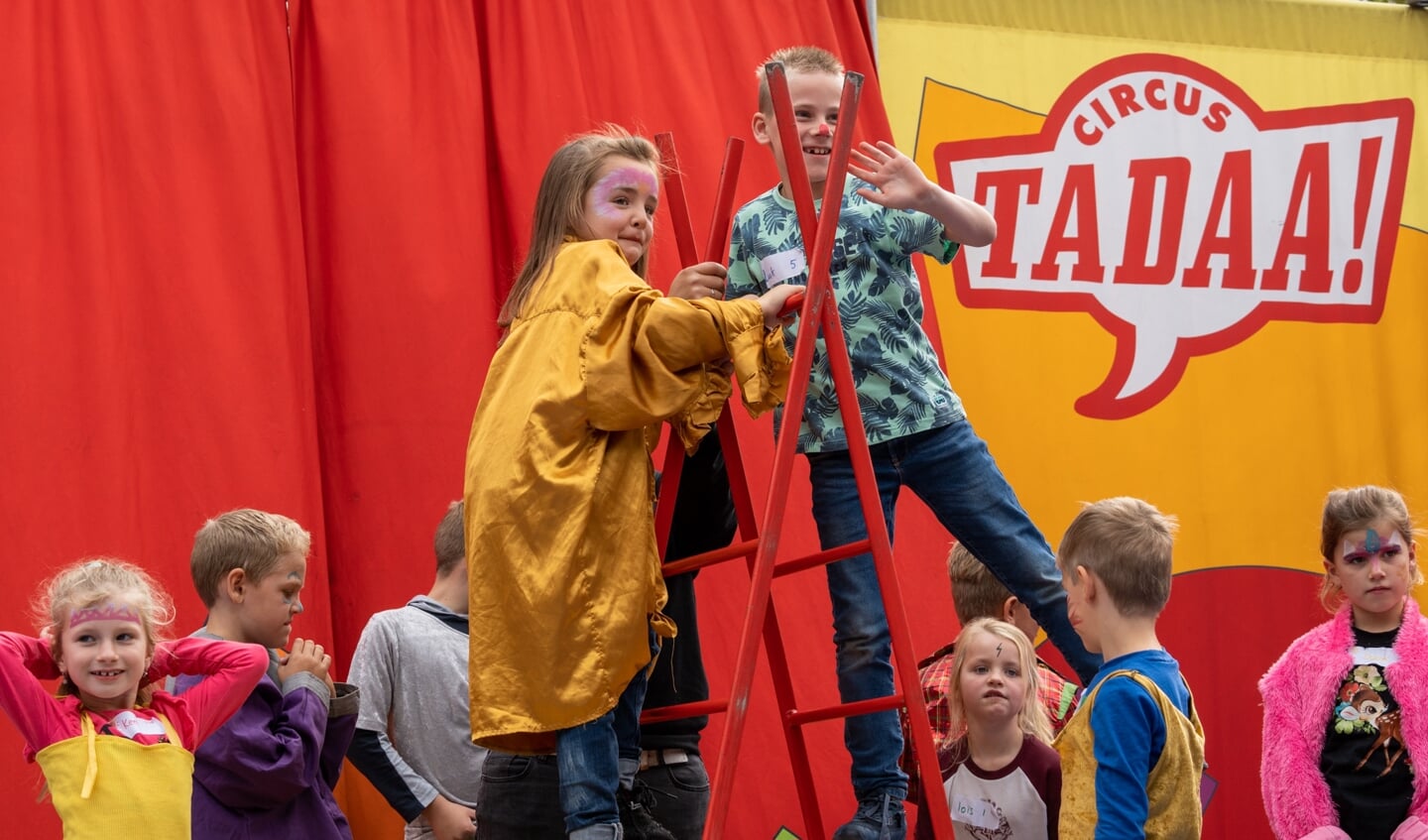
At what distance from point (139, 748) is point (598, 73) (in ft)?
7.82

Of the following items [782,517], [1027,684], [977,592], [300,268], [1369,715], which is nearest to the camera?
[782,517]

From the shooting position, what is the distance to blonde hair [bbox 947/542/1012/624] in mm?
3680

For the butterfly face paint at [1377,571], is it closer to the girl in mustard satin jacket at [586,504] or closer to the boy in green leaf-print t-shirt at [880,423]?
the boy in green leaf-print t-shirt at [880,423]

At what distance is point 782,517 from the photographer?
275cm

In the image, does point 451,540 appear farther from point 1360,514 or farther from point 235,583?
point 1360,514

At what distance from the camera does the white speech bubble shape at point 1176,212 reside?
5082mm

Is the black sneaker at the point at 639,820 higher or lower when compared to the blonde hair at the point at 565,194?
lower

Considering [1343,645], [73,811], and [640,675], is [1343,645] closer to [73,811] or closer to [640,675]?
[640,675]

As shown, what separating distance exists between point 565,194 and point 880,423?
0.70m

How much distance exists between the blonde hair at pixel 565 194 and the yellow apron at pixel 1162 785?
113 cm

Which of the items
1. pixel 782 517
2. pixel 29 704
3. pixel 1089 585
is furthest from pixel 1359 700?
pixel 29 704

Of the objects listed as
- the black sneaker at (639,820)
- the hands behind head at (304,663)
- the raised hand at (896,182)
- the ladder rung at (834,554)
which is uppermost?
the raised hand at (896,182)

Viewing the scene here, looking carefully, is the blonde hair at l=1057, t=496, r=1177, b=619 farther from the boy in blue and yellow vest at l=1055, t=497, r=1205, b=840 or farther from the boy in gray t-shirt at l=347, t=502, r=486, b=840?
the boy in gray t-shirt at l=347, t=502, r=486, b=840

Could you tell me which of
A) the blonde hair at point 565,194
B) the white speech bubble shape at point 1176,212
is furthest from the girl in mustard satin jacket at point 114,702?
the white speech bubble shape at point 1176,212
